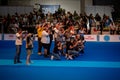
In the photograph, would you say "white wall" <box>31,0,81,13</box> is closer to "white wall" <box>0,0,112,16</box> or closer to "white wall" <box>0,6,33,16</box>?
"white wall" <box>0,0,112,16</box>

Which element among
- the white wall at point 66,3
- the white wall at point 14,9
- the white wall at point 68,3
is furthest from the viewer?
the white wall at point 66,3

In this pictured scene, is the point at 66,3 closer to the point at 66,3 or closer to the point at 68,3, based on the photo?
the point at 66,3

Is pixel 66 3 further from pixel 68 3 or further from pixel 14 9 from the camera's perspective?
pixel 14 9

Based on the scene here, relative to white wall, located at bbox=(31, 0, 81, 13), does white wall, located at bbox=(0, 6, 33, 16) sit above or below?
below

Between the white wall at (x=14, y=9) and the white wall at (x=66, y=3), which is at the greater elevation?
the white wall at (x=66, y=3)

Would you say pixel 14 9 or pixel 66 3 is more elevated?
pixel 66 3

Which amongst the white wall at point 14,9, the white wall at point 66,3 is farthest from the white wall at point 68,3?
the white wall at point 14,9

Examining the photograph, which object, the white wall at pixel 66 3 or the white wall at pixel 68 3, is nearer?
the white wall at pixel 68 3

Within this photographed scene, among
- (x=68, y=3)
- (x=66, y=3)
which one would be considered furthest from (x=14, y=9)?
(x=68, y=3)

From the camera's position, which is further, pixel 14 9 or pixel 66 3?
pixel 66 3

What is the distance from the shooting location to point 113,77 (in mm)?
11078

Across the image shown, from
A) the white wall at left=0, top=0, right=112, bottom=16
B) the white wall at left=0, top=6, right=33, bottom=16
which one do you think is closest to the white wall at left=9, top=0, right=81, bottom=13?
the white wall at left=0, top=0, right=112, bottom=16

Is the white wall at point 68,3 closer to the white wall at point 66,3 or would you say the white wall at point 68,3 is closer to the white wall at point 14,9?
the white wall at point 66,3

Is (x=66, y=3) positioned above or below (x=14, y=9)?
above
